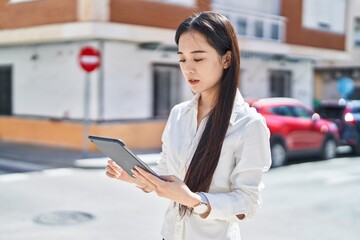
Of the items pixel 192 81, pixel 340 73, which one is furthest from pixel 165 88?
Result: pixel 340 73


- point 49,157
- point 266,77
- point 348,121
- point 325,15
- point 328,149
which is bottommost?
point 49,157

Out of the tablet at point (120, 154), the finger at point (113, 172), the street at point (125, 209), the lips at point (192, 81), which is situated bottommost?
the street at point (125, 209)

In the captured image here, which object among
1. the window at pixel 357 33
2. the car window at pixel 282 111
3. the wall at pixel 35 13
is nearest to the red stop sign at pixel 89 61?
the wall at pixel 35 13

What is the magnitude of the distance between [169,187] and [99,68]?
12297mm

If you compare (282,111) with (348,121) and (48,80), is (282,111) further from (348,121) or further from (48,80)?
(48,80)

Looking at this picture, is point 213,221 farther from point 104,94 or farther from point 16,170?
point 104,94

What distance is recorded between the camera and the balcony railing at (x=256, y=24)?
17.3 m

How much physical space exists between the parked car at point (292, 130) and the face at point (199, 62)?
9.64 m

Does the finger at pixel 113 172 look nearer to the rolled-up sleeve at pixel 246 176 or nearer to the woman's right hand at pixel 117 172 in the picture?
the woman's right hand at pixel 117 172

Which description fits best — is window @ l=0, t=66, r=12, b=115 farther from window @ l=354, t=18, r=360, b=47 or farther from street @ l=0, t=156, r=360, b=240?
window @ l=354, t=18, r=360, b=47

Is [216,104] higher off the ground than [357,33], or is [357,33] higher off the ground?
[357,33]

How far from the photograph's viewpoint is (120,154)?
182 cm

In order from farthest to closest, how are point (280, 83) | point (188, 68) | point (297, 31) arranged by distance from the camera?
1. point (280, 83)
2. point (297, 31)
3. point (188, 68)

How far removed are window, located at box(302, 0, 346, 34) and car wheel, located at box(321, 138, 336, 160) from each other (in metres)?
8.29
